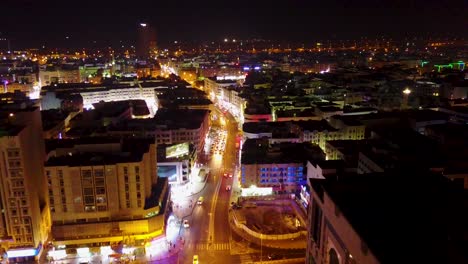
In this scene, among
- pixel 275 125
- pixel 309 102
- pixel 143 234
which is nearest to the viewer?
pixel 143 234

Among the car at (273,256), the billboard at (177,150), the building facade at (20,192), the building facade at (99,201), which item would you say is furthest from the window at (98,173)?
the car at (273,256)

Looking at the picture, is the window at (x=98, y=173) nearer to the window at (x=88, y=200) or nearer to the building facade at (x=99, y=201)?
the building facade at (x=99, y=201)

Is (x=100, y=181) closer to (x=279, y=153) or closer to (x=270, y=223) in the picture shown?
(x=270, y=223)

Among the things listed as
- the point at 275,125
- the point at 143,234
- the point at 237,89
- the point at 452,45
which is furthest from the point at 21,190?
the point at 452,45

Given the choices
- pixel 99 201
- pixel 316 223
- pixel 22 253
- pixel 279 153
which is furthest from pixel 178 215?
pixel 316 223

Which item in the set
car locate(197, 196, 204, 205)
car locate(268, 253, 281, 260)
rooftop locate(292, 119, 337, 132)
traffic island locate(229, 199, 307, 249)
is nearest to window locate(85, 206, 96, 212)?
car locate(197, 196, 204, 205)

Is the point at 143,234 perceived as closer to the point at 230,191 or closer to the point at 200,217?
the point at 200,217

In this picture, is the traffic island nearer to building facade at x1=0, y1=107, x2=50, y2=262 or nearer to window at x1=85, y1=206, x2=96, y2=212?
window at x1=85, y1=206, x2=96, y2=212
